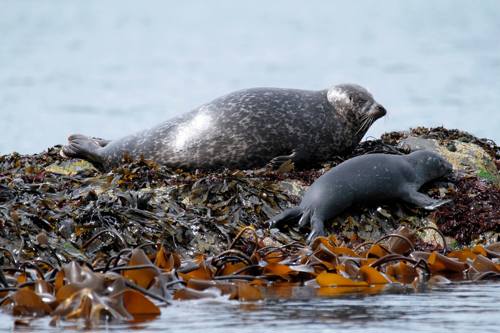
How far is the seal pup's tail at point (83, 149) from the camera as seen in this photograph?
11.2m

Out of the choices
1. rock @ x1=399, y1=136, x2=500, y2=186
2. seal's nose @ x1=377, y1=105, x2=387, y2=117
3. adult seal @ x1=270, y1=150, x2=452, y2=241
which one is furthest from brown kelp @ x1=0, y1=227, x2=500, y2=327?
seal's nose @ x1=377, y1=105, x2=387, y2=117

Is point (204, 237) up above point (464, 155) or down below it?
below

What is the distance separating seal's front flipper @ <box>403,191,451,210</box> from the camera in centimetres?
920

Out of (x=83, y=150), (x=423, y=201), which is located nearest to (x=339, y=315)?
(x=423, y=201)

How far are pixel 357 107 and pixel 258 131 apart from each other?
1.13m

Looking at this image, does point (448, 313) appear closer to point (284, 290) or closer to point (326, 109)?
point (284, 290)

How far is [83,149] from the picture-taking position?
11.3 m

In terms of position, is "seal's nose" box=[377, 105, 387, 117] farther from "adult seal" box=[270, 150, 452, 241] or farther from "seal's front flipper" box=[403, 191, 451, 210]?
"seal's front flipper" box=[403, 191, 451, 210]

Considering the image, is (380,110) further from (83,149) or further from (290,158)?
(83,149)

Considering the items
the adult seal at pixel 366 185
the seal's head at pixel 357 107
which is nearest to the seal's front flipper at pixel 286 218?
the adult seal at pixel 366 185

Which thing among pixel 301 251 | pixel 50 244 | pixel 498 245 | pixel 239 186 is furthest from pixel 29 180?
pixel 498 245

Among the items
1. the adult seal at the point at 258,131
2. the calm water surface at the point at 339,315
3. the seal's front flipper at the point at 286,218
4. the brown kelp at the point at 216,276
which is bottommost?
the calm water surface at the point at 339,315

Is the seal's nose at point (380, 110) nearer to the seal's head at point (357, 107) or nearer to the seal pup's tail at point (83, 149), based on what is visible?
the seal's head at point (357, 107)

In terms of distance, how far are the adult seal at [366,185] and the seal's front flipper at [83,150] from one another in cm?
292
